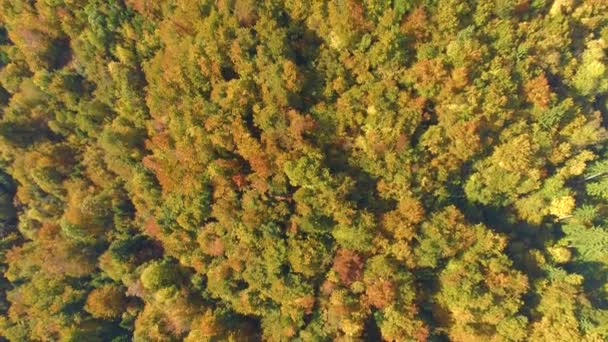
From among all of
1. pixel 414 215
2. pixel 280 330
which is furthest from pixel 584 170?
pixel 280 330

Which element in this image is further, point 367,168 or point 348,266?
point 367,168

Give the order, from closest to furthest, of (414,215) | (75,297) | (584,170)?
(414,215), (584,170), (75,297)

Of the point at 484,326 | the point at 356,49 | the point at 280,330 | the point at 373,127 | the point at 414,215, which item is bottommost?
the point at 280,330

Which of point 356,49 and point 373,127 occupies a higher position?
point 356,49

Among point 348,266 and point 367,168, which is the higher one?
point 367,168

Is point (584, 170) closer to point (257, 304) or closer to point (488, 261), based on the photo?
point (488, 261)

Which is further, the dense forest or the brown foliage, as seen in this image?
the brown foliage

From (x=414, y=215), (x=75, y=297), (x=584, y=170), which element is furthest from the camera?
(x=75, y=297)

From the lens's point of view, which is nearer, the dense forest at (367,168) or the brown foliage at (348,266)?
the dense forest at (367,168)
